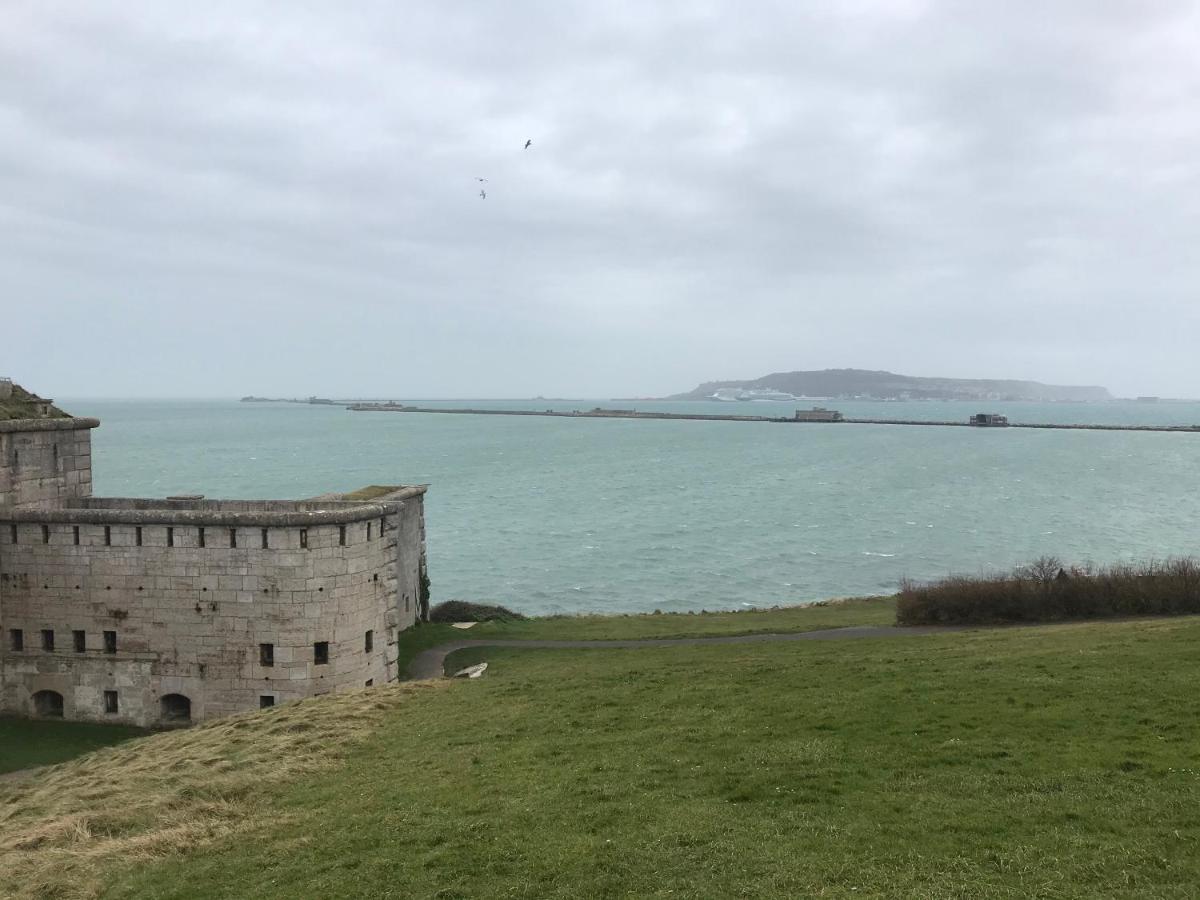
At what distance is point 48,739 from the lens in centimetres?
2689

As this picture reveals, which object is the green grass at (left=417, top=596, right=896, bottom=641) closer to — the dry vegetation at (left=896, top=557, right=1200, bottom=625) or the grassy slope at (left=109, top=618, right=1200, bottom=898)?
the dry vegetation at (left=896, top=557, right=1200, bottom=625)

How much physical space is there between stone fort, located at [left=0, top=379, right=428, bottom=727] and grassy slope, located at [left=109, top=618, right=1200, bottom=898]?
7.18 m

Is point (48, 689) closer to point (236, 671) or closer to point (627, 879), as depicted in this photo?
point (236, 671)

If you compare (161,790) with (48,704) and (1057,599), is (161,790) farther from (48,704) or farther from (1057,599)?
(1057,599)

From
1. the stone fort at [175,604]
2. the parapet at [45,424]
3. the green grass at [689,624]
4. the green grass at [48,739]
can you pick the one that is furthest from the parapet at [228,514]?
the green grass at [689,624]

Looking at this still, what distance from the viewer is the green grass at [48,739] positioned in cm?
2536

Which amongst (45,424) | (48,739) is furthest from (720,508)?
(48,739)

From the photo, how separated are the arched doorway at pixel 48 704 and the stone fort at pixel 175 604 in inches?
1.3

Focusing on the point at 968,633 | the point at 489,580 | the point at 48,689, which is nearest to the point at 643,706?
the point at 968,633

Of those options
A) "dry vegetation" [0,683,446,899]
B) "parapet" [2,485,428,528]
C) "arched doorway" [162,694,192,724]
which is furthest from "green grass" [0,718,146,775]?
"parapet" [2,485,428,528]

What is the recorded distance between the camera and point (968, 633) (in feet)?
98.5

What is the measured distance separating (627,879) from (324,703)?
48.6ft

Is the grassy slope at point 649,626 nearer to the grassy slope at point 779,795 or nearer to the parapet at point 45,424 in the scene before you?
the parapet at point 45,424

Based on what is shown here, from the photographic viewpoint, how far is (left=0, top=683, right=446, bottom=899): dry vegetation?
47.8ft
